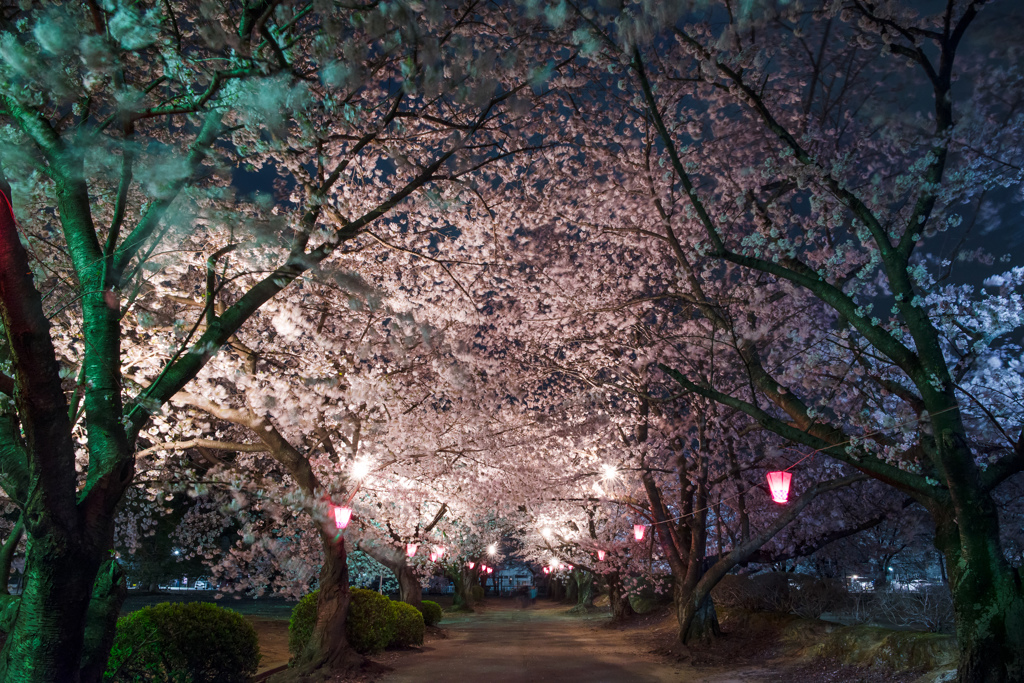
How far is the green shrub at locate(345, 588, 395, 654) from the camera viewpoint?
13312mm

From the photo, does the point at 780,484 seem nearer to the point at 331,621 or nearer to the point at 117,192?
the point at 331,621

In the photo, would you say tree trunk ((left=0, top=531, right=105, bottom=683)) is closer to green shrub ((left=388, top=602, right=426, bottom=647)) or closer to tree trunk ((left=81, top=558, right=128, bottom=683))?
tree trunk ((left=81, top=558, right=128, bottom=683))

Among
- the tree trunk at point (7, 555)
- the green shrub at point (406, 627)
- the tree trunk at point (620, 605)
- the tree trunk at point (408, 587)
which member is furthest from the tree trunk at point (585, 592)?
the tree trunk at point (7, 555)

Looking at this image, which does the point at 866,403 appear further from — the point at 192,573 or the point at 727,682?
the point at 192,573

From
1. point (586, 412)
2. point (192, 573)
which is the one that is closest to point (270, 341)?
point (586, 412)

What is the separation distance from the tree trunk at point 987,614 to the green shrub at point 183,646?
9810 millimetres

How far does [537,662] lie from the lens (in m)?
13.9

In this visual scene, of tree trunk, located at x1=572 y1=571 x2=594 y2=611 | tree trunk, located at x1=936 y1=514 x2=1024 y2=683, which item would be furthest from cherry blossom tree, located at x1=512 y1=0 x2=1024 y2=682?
tree trunk, located at x1=572 y1=571 x2=594 y2=611

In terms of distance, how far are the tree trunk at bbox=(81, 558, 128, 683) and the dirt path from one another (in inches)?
291

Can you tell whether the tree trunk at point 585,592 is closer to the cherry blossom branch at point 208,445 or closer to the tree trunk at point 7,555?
the cherry blossom branch at point 208,445

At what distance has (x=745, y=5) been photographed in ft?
23.8

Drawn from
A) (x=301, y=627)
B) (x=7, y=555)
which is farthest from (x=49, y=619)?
(x=301, y=627)

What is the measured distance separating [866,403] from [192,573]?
29.0 meters

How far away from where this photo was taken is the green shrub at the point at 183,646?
7.57 m
